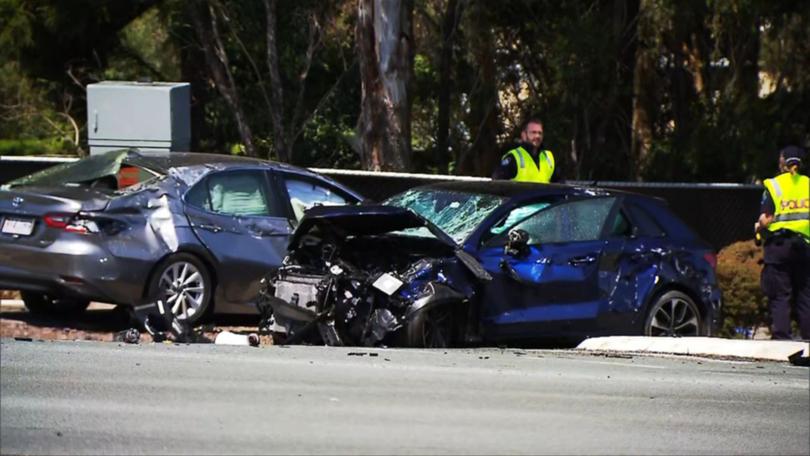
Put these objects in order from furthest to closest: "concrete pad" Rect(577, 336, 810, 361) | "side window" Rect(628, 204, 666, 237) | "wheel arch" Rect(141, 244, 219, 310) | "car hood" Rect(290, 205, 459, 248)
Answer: "side window" Rect(628, 204, 666, 237)
"wheel arch" Rect(141, 244, 219, 310)
"car hood" Rect(290, 205, 459, 248)
"concrete pad" Rect(577, 336, 810, 361)

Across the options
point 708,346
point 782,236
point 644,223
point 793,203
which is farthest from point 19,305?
point 708,346

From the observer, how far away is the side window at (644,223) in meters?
11.4

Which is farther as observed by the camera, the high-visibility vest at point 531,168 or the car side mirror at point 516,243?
the high-visibility vest at point 531,168

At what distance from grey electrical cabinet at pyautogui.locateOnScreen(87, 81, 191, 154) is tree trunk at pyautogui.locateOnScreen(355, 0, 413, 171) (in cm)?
383

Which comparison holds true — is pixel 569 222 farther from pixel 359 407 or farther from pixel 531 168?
pixel 359 407

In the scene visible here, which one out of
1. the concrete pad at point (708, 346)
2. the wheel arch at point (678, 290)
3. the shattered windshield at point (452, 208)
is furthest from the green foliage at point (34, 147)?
the concrete pad at point (708, 346)

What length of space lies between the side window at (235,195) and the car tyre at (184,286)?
0.50 m

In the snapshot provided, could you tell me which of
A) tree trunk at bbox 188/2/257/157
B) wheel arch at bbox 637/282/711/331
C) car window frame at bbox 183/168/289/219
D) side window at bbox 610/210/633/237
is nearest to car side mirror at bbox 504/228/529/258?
side window at bbox 610/210/633/237

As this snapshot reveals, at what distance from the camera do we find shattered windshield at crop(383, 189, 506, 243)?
1047 cm

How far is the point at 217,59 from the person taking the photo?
2475 centimetres

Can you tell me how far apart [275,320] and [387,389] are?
4.95 meters

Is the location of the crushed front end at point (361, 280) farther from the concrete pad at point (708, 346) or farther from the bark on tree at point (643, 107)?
the bark on tree at point (643, 107)

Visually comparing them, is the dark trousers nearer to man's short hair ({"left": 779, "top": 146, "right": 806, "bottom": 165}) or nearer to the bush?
man's short hair ({"left": 779, "top": 146, "right": 806, "bottom": 165})

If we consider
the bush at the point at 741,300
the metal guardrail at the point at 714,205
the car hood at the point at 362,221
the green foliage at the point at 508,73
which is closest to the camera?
the car hood at the point at 362,221
